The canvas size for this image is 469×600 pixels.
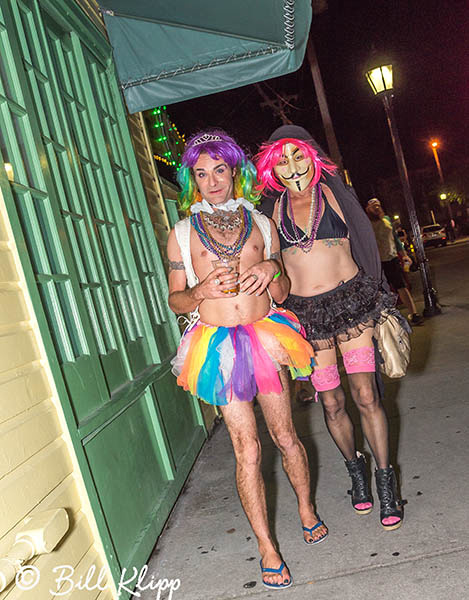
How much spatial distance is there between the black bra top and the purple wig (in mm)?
330

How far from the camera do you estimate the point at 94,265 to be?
3613 millimetres

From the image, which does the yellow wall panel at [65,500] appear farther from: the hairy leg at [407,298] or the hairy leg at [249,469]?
the hairy leg at [407,298]

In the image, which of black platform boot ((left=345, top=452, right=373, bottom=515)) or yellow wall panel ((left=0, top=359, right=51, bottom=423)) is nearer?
yellow wall panel ((left=0, top=359, right=51, bottom=423))

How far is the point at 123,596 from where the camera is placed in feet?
9.07

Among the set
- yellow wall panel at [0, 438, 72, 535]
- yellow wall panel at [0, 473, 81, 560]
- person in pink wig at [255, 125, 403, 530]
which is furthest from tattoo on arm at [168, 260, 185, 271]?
yellow wall panel at [0, 473, 81, 560]

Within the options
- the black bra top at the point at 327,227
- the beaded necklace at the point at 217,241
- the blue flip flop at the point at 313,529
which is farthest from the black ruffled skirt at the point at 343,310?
the blue flip flop at the point at 313,529

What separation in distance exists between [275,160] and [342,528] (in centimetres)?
223

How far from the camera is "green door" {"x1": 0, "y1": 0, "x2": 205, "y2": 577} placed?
9.11ft

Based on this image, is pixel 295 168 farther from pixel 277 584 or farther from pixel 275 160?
pixel 277 584

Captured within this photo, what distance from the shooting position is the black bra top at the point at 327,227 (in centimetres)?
333

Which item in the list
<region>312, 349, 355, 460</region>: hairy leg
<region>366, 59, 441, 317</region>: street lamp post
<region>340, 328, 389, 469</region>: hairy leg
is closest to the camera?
<region>340, 328, 389, 469</region>: hairy leg

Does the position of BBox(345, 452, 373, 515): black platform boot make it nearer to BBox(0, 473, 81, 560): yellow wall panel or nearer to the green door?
the green door

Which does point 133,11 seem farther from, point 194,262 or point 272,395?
point 272,395

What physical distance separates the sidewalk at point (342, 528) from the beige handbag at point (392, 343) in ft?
2.63
